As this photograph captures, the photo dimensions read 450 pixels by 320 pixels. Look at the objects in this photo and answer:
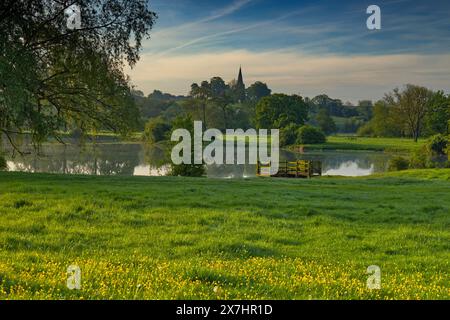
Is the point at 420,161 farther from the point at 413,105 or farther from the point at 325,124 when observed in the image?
the point at 325,124

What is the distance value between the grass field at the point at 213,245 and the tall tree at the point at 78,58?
6879 mm

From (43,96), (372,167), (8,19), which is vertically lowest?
(372,167)

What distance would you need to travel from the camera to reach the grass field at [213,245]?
7.36m

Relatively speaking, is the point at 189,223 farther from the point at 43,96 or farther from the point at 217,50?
the point at 217,50

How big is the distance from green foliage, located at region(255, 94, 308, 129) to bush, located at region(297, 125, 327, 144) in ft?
37.6

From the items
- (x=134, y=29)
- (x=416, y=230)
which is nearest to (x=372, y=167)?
(x=134, y=29)

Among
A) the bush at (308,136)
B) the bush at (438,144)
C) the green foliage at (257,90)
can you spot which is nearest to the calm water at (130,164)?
the bush at (438,144)

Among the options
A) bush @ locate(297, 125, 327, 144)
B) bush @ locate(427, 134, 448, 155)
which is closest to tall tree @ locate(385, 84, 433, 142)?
bush @ locate(297, 125, 327, 144)

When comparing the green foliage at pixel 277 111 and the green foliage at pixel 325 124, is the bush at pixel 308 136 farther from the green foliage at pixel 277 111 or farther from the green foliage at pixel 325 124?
the green foliage at pixel 325 124

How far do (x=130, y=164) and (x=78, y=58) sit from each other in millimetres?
36358

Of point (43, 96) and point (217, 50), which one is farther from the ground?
point (217, 50)

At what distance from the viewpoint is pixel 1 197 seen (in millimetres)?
17547

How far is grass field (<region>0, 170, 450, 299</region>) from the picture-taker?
7.36 m
